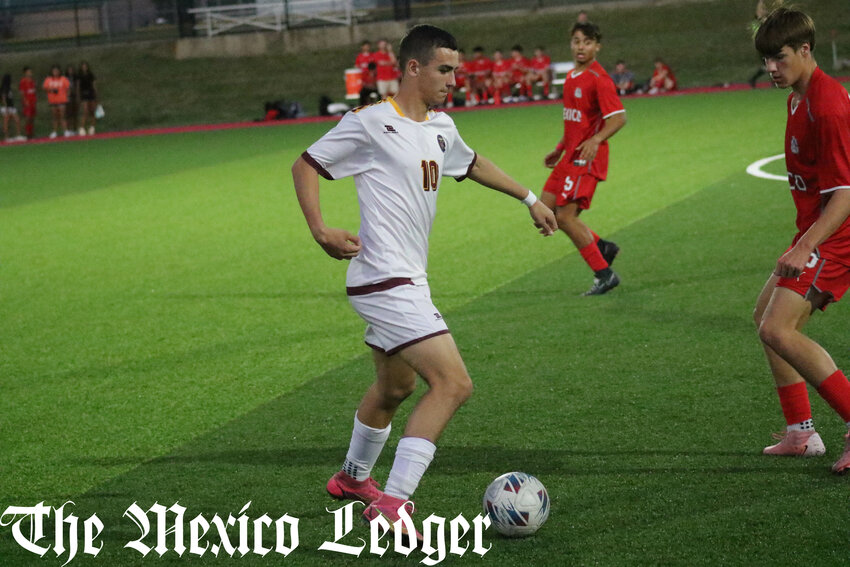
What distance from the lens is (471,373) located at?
281 inches

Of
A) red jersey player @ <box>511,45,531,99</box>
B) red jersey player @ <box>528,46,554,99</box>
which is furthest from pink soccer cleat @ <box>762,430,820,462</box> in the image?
red jersey player @ <box>528,46,554,99</box>

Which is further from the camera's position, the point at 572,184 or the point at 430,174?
the point at 572,184

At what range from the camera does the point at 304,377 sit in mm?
7297

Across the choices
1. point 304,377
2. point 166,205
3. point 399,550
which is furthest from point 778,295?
point 166,205

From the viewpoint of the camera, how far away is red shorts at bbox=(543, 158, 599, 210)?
9391mm

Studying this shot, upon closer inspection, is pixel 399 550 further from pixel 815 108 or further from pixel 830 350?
pixel 830 350

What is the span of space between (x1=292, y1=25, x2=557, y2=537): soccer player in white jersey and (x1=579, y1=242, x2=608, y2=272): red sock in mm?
4520

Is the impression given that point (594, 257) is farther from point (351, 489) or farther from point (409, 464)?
point (409, 464)

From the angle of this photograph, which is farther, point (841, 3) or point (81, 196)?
point (841, 3)

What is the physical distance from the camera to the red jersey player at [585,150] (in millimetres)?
9211

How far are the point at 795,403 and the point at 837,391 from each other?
1.10 feet

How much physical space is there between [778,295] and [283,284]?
20.0ft

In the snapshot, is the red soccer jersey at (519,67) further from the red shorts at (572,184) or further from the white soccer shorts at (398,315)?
the white soccer shorts at (398,315)

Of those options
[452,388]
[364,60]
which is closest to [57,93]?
[364,60]
